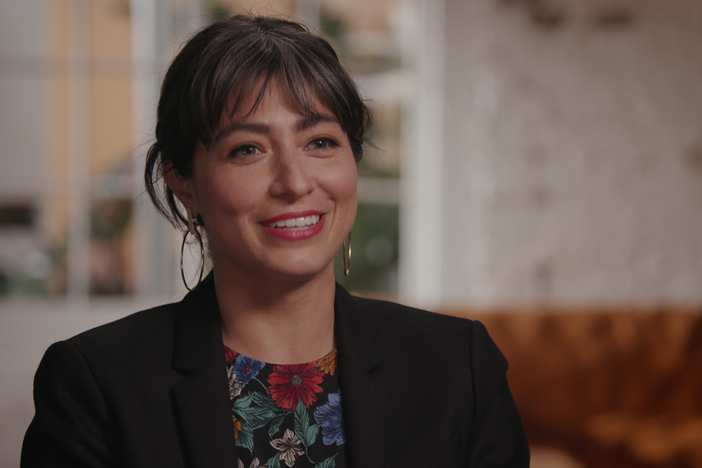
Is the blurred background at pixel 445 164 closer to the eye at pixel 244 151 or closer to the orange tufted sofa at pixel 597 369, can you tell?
the orange tufted sofa at pixel 597 369

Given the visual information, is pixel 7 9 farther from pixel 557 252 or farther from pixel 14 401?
pixel 557 252

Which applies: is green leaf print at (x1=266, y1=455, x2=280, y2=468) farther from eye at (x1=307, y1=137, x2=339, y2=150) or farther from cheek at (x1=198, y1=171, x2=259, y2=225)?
eye at (x1=307, y1=137, x2=339, y2=150)

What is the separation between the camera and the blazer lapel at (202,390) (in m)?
1.05

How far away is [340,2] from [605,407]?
7.25ft

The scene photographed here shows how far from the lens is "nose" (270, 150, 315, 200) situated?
3.50 ft

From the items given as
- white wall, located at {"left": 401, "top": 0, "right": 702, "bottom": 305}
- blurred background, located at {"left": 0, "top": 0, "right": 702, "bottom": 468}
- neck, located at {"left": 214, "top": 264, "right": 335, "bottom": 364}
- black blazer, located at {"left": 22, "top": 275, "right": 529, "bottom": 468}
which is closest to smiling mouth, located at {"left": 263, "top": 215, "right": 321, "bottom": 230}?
neck, located at {"left": 214, "top": 264, "right": 335, "bottom": 364}

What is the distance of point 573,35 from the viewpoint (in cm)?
326

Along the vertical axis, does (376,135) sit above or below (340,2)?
below

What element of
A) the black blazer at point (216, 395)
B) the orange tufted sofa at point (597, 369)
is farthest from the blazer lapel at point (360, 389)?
the orange tufted sofa at point (597, 369)

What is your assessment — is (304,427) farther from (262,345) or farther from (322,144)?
(322,144)

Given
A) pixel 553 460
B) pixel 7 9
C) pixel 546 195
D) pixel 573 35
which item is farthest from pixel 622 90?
pixel 7 9

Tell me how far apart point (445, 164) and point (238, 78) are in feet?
7.36

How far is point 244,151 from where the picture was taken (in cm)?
110

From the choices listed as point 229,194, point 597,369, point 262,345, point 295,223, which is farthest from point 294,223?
point 597,369
